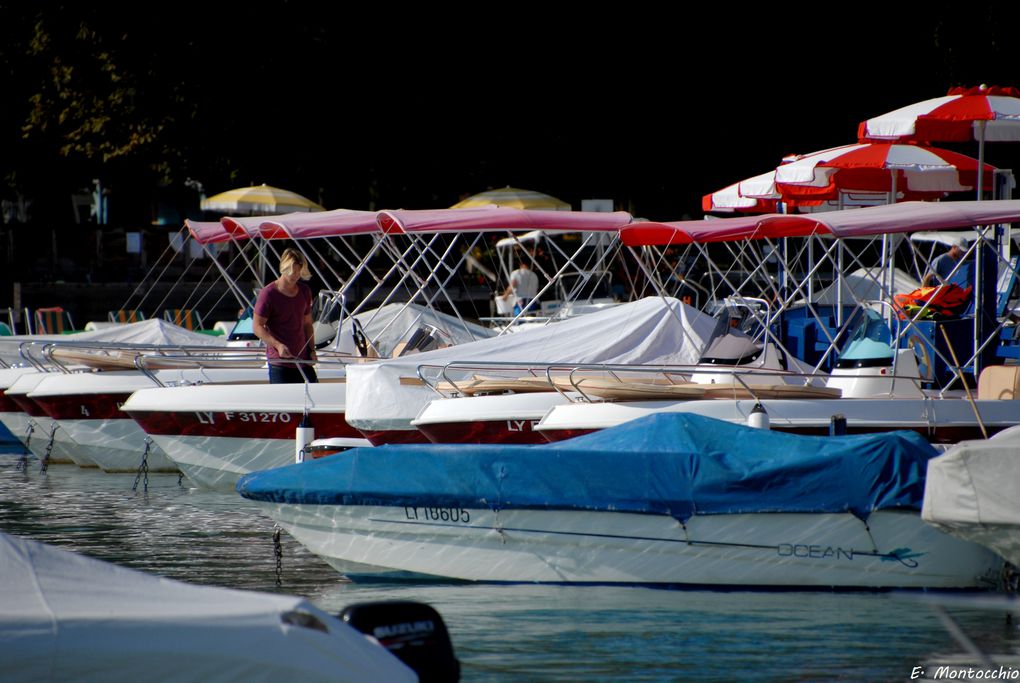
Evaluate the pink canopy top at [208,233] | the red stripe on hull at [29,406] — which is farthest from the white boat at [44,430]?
the pink canopy top at [208,233]

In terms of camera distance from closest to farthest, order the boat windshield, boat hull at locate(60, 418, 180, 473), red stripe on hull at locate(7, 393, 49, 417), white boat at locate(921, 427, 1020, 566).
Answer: white boat at locate(921, 427, 1020, 566) < the boat windshield < boat hull at locate(60, 418, 180, 473) < red stripe on hull at locate(7, 393, 49, 417)

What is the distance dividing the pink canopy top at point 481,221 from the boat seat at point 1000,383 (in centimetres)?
539

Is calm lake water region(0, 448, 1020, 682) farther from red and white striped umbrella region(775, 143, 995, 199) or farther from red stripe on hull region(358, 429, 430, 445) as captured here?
red and white striped umbrella region(775, 143, 995, 199)

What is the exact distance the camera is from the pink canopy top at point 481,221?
16312 mm

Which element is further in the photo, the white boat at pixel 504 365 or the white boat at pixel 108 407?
the white boat at pixel 108 407

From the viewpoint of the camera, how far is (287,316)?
13805mm

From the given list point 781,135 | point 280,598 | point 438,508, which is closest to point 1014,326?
point 438,508

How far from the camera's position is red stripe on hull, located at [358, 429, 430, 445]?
44.4ft

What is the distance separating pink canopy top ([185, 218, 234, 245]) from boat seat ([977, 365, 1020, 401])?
10.1 meters

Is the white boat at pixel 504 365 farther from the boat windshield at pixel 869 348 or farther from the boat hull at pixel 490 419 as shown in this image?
the boat windshield at pixel 869 348

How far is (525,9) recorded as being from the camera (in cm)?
3312

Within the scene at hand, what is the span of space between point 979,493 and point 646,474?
6.08 feet

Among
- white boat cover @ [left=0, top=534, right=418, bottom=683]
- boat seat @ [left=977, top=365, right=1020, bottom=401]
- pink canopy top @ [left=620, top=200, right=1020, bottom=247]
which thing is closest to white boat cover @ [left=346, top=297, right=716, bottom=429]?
pink canopy top @ [left=620, top=200, right=1020, bottom=247]

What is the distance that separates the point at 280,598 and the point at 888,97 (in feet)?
100
